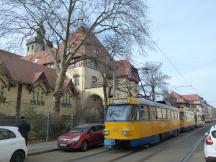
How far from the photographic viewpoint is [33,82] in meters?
45.5

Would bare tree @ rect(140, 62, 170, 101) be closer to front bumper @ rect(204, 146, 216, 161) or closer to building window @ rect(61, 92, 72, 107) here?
building window @ rect(61, 92, 72, 107)

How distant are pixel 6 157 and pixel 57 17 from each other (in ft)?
60.1

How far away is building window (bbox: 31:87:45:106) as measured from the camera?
152 feet

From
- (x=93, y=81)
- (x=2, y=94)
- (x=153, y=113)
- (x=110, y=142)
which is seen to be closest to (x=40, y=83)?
(x=2, y=94)

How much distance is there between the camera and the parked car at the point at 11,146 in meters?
12.1

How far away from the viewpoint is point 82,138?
19.3 meters

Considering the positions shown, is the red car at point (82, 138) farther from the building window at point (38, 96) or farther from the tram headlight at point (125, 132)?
the building window at point (38, 96)

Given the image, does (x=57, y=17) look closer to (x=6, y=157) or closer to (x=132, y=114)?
(x=132, y=114)

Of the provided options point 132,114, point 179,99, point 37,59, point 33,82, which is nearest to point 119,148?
point 132,114

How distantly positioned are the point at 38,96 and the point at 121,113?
99.1 feet

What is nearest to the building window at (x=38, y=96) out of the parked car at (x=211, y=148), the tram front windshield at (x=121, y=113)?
the tram front windshield at (x=121, y=113)

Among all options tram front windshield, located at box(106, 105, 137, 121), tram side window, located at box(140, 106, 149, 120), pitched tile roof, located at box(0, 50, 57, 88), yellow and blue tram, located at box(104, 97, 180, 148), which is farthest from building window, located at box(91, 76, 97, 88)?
tram front windshield, located at box(106, 105, 137, 121)

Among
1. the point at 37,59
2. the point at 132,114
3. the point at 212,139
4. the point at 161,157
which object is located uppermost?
the point at 37,59

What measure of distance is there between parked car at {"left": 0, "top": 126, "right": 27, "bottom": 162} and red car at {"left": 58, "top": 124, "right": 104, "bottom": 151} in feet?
18.6
